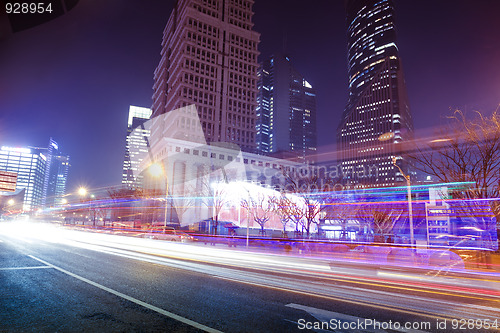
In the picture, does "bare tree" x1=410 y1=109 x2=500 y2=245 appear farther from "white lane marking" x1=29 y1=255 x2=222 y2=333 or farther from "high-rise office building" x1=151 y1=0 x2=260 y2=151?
"high-rise office building" x1=151 y1=0 x2=260 y2=151

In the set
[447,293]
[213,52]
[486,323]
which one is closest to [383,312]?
[486,323]

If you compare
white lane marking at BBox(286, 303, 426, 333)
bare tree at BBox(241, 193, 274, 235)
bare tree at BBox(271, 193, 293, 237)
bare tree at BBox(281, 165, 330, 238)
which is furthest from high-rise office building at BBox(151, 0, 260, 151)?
white lane marking at BBox(286, 303, 426, 333)

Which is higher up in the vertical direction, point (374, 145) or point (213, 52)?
point (213, 52)

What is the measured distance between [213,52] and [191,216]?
76.0m

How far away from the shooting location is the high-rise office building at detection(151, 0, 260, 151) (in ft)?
372

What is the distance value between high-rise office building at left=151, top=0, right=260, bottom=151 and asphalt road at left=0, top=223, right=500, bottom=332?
332 ft

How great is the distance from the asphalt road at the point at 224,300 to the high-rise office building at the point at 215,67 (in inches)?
3981

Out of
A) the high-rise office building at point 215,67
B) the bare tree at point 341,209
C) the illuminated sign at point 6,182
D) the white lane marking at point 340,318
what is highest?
the high-rise office building at point 215,67

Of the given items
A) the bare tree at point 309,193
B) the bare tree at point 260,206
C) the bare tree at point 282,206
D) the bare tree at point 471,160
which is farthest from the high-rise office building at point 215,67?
the bare tree at point 471,160

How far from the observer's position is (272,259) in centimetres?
1636

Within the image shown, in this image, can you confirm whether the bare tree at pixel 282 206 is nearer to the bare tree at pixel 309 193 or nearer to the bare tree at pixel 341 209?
the bare tree at pixel 309 193

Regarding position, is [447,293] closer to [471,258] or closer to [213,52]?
[471,258]

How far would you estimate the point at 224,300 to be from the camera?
24.4ft

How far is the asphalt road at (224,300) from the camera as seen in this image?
18.4 feet
